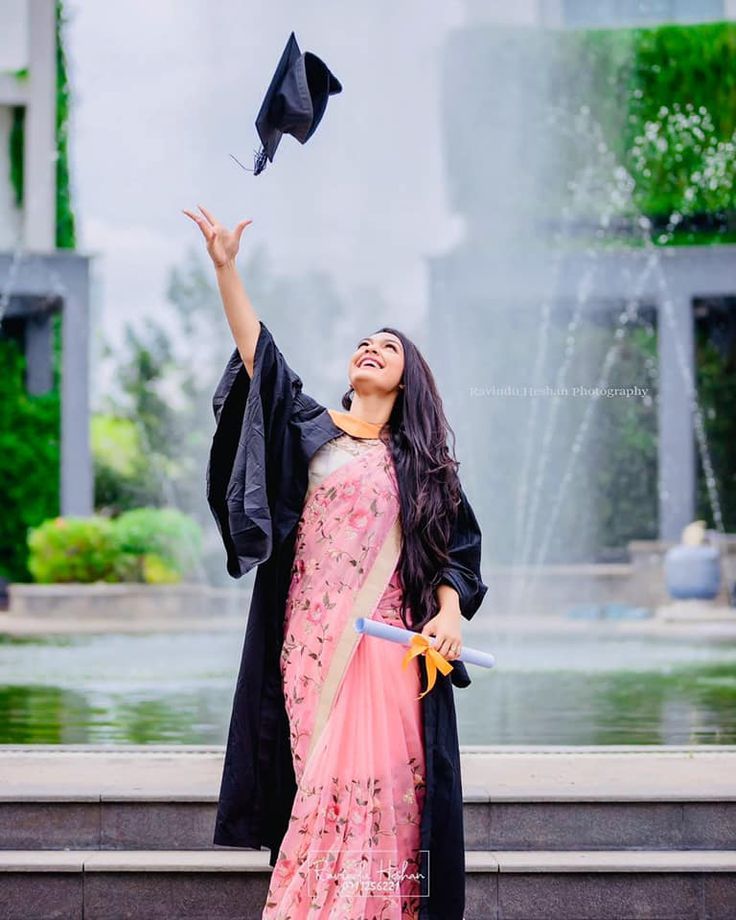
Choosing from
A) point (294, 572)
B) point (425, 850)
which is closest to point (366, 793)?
point (425, 850)

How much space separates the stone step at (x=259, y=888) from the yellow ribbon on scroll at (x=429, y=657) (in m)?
0.98

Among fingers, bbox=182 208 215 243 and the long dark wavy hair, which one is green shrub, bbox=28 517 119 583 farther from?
fingers, bbox=182 208 215 243

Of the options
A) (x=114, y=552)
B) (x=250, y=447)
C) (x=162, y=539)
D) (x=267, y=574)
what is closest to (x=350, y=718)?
(x=267, y=574)

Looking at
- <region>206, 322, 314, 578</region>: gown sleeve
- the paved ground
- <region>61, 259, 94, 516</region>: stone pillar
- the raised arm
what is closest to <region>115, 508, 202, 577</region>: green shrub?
<region>61, 259, 94, 516</region>: stone pillar

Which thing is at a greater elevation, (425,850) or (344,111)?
(344,111)

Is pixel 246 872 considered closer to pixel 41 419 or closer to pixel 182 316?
pixel 41 419

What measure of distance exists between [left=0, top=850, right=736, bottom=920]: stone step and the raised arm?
5.12ft

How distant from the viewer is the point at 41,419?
1962cm

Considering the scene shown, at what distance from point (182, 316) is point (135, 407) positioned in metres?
1.91

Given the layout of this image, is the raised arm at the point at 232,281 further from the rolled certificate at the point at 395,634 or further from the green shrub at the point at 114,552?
the green shrub at the point at 114,552

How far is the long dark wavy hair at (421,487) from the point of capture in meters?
3.53

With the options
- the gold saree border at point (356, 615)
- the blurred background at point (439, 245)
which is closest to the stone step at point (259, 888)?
the gold saree border at point (356, 615)

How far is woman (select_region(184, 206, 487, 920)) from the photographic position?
11.0 ft

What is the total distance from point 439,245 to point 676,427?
4153mm
